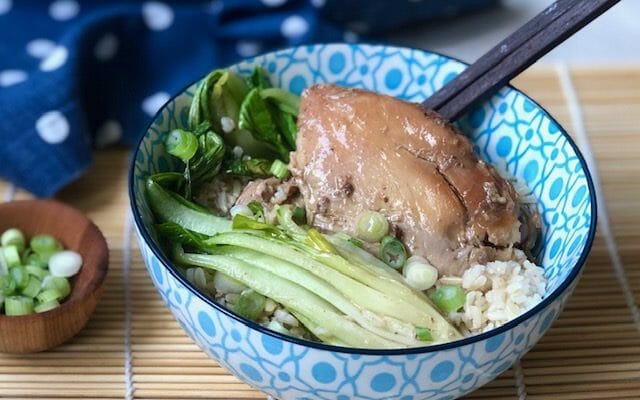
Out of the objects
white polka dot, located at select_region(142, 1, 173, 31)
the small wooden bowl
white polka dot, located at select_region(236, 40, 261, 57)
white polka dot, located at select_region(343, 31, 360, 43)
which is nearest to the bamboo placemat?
the small wooden bowl

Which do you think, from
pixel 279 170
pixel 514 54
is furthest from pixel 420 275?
pixel 514 54

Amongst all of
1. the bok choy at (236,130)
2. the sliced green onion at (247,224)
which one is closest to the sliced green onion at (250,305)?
the sliced green onion at (247,224)

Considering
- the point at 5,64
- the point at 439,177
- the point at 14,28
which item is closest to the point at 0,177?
the point at 5,64

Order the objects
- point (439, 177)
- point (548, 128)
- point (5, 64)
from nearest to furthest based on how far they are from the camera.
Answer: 1. point (439, 177)
2. point (548, 128)
3. point (5, 64)

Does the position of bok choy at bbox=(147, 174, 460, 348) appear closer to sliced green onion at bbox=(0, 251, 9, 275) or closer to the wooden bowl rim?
the wooden bowl rim

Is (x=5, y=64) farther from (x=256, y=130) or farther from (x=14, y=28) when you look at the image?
(x=256, y=130)

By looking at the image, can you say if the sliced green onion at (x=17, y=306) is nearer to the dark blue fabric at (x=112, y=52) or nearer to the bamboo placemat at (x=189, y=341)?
the bamboo placemat at (x=189, y=341)
